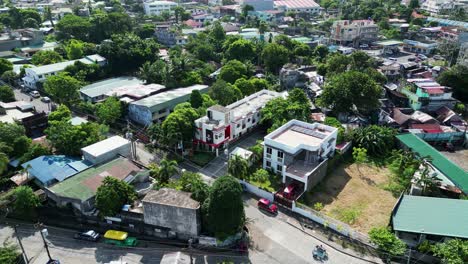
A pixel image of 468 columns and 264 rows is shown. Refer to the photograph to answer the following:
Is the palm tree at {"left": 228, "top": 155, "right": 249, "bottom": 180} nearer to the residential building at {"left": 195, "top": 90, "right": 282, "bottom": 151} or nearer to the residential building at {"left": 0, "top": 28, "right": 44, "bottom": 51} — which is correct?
the residential building at {"left": 195, "top": 90, "right": 282, "bottom": 151}

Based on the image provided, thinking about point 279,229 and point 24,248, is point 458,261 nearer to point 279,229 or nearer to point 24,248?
point 279,229

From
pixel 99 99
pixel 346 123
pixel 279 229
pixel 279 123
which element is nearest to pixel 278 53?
pixel 346 123

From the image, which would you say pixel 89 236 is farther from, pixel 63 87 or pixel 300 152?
pixel 63 87

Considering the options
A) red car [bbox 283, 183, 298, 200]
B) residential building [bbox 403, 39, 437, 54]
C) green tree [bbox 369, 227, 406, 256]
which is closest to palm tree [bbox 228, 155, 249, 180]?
red car [bbox 283, 183, 298, 200]

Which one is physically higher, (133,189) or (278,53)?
(278,53)

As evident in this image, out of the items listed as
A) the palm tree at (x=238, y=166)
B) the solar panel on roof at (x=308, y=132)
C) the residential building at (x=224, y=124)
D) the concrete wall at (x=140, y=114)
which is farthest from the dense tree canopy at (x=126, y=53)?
the palm tree at (x=238, y=166)

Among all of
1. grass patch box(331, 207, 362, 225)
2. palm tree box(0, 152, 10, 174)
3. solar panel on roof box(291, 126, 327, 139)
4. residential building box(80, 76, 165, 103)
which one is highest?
residential building box(80, 76, 165, 103)
